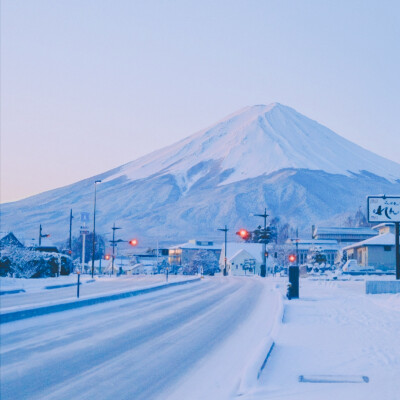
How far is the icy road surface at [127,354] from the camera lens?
339 inches

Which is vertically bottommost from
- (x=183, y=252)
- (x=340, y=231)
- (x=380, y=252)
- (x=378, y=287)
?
(x=378, y=287)

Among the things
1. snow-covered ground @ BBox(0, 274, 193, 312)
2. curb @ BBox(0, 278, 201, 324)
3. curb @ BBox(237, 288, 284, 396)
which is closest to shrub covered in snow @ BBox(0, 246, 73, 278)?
snow-covered ground @ BBox(0, 274, 193, 312)

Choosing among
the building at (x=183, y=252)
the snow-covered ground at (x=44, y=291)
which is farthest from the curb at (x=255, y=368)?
the building at (x=183, y=252)

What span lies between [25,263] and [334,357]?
4362cm

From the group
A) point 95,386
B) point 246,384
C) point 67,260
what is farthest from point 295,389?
point 67,260

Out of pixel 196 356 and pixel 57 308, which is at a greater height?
pixel 57 308

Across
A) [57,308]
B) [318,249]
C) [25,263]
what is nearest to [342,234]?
[318,249]

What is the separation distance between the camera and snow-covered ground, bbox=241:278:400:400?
7.87m

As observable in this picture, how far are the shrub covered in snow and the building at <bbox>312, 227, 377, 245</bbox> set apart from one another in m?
104

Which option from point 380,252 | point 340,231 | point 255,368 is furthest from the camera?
point 340,231

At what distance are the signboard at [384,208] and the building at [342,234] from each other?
113m

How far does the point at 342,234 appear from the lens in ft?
501

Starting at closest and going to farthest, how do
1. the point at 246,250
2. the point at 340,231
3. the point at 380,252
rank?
the point at 380,252, the point at 246,250, the point at 340,231

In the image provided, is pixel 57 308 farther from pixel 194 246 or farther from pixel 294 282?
pixel 194 246
